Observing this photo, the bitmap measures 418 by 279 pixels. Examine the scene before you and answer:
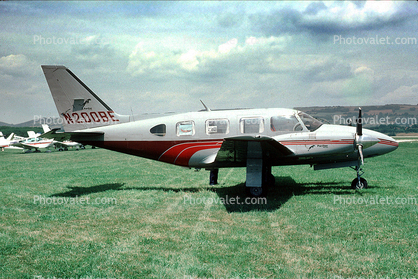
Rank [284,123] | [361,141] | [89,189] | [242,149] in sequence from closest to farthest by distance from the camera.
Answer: [242,149], [361,141], [284,123], [89,189]

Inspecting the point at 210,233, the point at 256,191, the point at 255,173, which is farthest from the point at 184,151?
the point at 210,233

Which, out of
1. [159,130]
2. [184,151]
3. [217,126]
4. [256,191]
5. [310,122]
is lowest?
[256,191]

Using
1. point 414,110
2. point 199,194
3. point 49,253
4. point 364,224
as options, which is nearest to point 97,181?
point 199,194

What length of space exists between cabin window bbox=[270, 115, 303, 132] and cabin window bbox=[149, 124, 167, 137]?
170 inches

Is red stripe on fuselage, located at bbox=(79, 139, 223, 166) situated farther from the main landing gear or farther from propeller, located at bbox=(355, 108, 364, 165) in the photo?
propeller, located at bbox=(355, 108, 364, 165)

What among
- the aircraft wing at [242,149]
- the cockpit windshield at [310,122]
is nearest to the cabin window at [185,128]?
the aircraft wing at [242,149]

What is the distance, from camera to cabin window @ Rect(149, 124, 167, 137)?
11820 mm

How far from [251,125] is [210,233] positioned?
5.28 meters

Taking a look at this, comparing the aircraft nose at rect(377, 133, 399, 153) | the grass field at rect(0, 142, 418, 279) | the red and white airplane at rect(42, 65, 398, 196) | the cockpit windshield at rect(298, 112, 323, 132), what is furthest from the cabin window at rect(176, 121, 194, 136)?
the aircraft nose at rect(377, 133, 399, 153)

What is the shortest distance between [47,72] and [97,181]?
596 cm

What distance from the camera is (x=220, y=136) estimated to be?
1130 cm

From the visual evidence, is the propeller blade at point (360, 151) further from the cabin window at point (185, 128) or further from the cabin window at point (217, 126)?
the cabin window at point (185, 128)

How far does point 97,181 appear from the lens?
15195 millimetres

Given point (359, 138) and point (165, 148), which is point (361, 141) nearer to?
point (359, 138)
